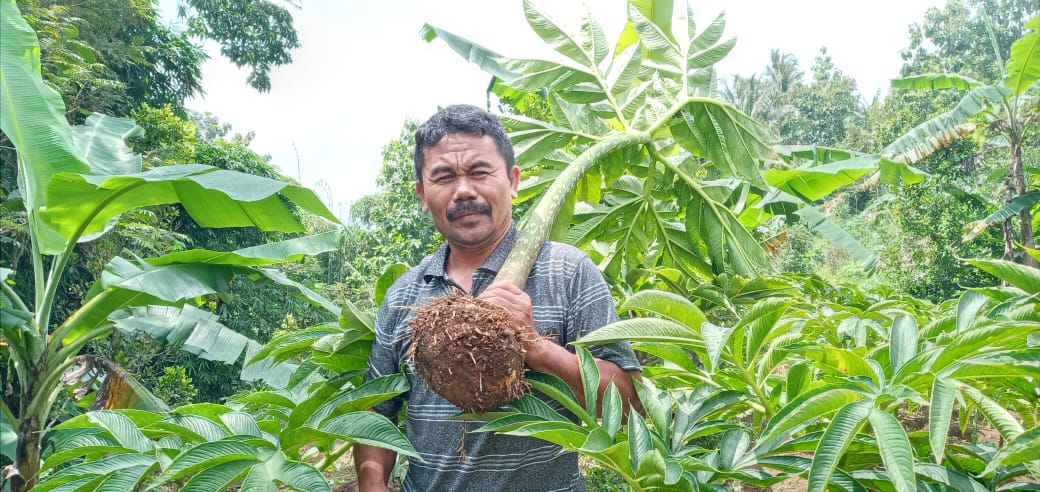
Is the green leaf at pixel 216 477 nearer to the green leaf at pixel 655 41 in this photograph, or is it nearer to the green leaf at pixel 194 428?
the green leaf at pixel 194 428

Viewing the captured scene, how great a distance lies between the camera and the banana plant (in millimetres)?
2793

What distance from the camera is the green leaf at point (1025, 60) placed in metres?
7.23

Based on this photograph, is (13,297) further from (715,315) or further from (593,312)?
(715,315)

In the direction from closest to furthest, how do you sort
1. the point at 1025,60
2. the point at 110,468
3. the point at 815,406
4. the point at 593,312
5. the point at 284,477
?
1. the point at 815,406
2. the point at 284,477
3. the point at 110,468
4. the point at 593,312
5. the point at 1025,60

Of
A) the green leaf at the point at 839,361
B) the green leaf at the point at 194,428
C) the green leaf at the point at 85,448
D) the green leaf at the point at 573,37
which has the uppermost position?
the green leaf at the point at 573,37

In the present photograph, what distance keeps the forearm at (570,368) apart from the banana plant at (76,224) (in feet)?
5.72

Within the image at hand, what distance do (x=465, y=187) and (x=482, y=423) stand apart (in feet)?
1.94

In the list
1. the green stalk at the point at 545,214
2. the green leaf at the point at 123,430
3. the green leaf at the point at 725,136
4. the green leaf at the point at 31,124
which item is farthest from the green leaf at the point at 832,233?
the green leaf at the point at 31,124

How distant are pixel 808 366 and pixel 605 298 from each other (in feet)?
1.56

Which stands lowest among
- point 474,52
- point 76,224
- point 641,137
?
point 76,224

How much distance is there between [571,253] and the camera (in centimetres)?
165

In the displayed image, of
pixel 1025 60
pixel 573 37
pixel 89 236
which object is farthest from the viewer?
pixel 1025 60

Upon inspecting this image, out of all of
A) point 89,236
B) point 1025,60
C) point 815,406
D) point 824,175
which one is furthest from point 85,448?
point 1025,60

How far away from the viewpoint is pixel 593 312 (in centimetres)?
149
